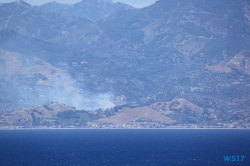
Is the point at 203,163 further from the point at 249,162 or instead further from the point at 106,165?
the point at 106,165

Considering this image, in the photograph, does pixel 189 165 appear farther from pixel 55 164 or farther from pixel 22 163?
pixel 22 163

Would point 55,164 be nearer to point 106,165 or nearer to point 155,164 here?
point 106,165

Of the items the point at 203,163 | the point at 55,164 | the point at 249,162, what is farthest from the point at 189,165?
the point at 55,164

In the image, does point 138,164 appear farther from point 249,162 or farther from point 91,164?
point 249,162

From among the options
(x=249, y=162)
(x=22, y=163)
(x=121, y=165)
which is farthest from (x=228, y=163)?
(x=22, y=163)

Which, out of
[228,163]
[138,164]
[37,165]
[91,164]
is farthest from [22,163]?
[228,163]
